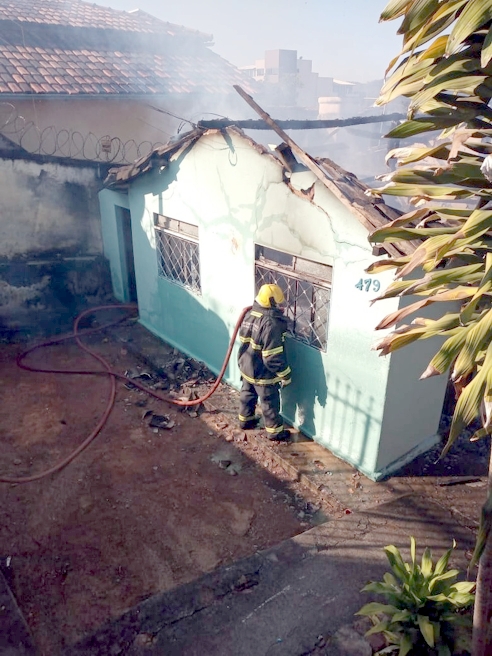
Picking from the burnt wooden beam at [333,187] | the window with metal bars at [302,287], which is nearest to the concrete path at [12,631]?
the window with metal bars at [302,287]

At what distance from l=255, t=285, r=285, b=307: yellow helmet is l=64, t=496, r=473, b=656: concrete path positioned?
2.64 metres

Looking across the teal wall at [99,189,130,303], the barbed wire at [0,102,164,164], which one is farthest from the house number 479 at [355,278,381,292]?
the barbed wire at [0,102,164,164]

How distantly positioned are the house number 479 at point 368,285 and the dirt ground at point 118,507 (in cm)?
253

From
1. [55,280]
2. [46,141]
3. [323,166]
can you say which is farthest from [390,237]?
[46,141]

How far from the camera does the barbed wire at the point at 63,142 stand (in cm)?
1113

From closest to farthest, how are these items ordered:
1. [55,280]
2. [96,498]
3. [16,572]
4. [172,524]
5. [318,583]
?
[318,583] → [16,572] → [172,524] → [96,498] → [55,280]

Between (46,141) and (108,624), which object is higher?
(46,141)

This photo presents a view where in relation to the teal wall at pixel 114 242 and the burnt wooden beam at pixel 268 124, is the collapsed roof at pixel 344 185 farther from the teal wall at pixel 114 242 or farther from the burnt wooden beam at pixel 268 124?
the teal wall at pixel 114 242

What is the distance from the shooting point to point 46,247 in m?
10.9

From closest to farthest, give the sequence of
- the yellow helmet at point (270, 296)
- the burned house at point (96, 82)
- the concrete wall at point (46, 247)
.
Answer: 1. the yellow helmet at point (270, 296)
2. the concrete wall at point (46, 247)
3. the burned house at point (96, 82)

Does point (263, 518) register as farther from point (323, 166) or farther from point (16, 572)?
point (323, 166)

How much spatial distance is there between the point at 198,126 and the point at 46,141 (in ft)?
20.9

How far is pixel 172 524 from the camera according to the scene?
213 inches

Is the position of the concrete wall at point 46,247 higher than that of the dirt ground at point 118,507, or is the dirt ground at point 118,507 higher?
the concrete wall at point 46,247
